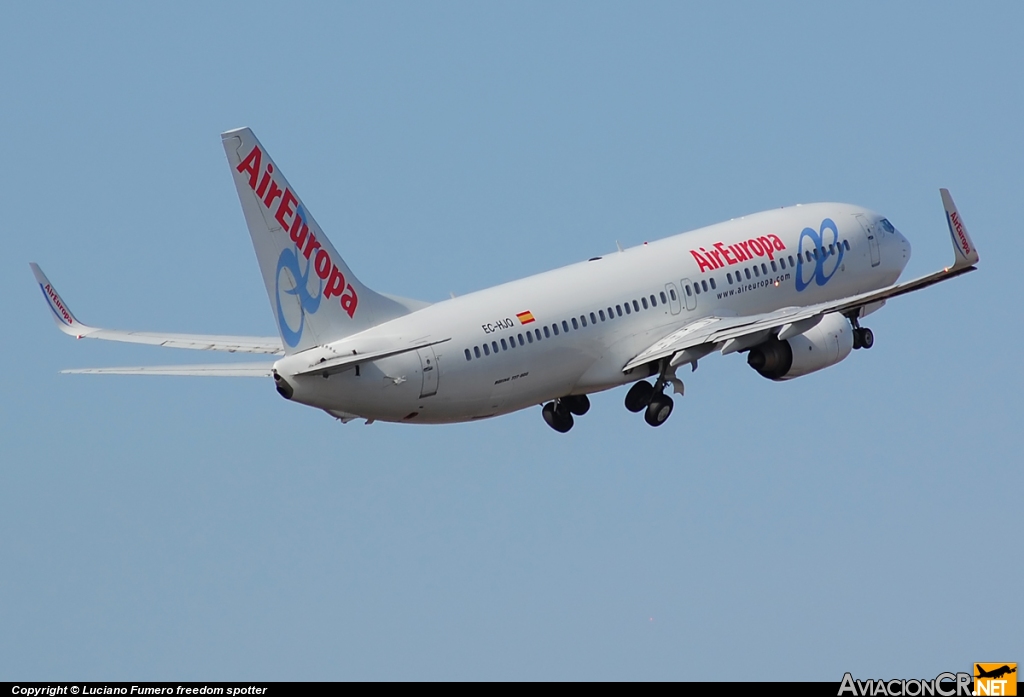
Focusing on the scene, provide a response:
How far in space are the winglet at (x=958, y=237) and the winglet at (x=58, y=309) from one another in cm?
→ 2540

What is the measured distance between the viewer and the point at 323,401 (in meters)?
60.3

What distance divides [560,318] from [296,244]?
905 cm

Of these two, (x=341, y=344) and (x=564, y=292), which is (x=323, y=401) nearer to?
(x=341, y=344)

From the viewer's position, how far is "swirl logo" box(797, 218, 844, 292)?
72625 millimetres

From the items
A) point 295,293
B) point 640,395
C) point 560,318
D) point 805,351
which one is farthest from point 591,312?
point 295,293

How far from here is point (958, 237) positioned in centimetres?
6216

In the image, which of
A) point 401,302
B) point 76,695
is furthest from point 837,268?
point 76,695

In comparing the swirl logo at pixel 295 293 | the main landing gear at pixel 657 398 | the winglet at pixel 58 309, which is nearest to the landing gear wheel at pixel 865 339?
the main landing gear at pixel 657 398

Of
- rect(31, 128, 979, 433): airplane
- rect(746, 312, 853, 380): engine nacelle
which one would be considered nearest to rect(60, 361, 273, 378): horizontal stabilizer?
rect(31, 128, 979, 433): airplane

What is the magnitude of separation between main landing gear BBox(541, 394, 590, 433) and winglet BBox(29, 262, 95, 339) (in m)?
14.0

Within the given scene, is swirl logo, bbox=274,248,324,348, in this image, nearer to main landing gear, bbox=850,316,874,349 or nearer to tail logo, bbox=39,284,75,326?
tail logo, bbox=39,284,75,326

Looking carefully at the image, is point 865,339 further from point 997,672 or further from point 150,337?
point 997,672

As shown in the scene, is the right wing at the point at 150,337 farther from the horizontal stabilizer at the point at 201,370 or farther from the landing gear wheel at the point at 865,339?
the landing gear wheel at the point at 865,339

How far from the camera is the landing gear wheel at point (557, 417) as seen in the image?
232 feet
